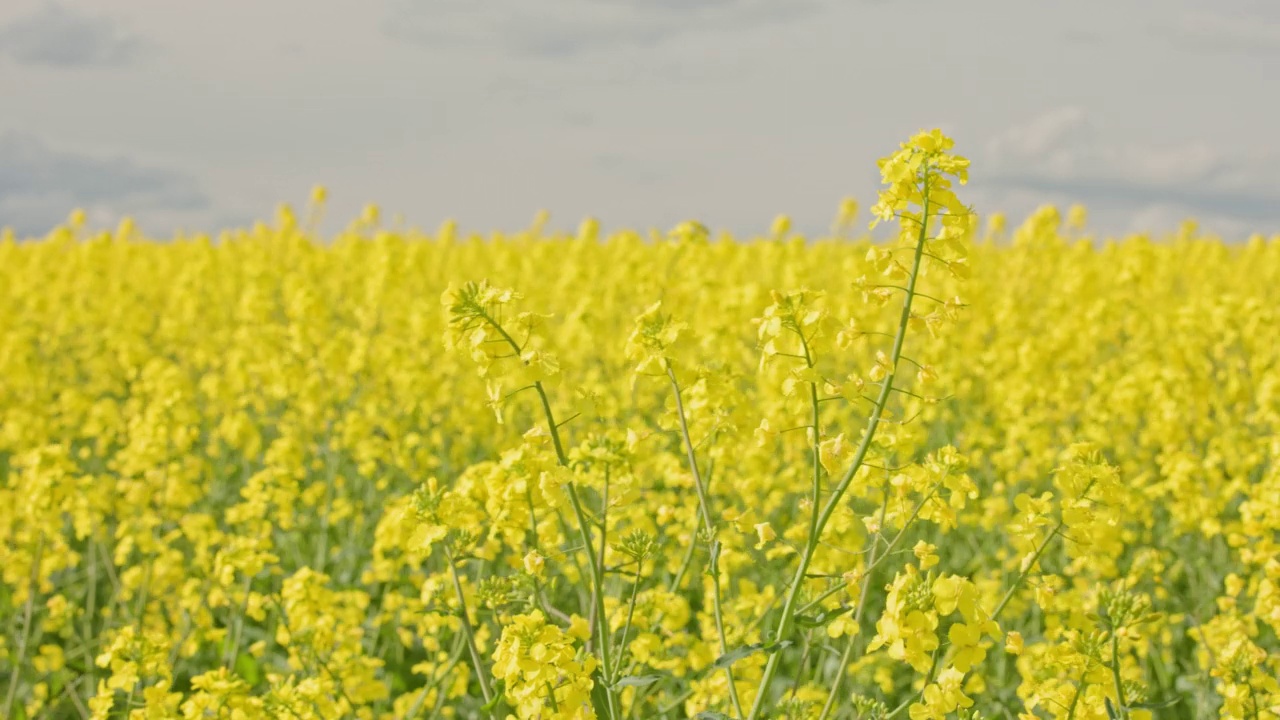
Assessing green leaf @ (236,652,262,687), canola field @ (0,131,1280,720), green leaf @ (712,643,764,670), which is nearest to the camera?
green leaf @ (712,643,764,670)

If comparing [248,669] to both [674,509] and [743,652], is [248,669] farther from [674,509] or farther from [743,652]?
[743,652]

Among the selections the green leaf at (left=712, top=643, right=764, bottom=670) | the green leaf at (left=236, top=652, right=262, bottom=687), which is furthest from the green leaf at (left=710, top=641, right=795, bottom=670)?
the green leaf at (left=236, top=652, right=262, bottom=687)

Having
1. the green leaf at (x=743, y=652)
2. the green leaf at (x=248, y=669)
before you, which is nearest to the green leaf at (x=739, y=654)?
the green leaf at (x=743, y=652)

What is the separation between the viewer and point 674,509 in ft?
9.72

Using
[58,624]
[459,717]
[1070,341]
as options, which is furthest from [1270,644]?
[58,624]

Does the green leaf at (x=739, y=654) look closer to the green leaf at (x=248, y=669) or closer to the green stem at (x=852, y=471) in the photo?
the green stem at (x=852, y=471)

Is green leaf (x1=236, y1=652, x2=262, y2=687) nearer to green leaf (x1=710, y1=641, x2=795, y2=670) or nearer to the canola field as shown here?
the canola field

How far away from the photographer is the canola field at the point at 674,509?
2.29 metres

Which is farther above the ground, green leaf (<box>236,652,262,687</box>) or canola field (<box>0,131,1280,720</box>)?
canola field (<box>0,131,1280,720</box>)

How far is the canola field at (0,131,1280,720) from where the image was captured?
229 cm

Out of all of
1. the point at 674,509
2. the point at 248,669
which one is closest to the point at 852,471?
the point at 674,509

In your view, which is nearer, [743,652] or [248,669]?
[743,652]

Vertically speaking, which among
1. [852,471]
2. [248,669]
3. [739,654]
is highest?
[852,471]

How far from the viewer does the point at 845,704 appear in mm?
4039
